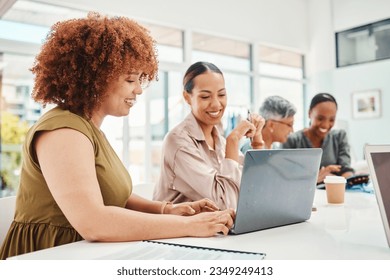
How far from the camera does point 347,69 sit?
218 inches

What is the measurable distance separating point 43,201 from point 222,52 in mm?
4482

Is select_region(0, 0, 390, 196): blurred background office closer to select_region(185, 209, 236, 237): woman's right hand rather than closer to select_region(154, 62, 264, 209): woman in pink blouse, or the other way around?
select_region(154, 62, 264, 209): woman in pink blouse

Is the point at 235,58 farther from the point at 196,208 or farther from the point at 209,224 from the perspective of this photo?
the point at 209,224

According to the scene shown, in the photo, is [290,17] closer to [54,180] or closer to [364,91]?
[364,91]

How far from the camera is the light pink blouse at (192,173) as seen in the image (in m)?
1.27

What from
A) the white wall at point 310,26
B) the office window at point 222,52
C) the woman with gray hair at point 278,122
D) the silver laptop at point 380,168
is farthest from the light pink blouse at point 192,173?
the office window at point 222,52

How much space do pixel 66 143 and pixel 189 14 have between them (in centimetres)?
406

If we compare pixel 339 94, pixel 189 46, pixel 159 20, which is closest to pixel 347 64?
pixel 339 94

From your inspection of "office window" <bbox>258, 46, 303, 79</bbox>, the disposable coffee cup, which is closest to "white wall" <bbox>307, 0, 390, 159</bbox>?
"office window" <bbox>258, 46, 303, 79</bbox>

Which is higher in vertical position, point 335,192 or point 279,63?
point 279,63

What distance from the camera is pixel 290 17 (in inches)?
228

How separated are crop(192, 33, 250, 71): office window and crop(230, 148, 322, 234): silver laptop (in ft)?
13.0

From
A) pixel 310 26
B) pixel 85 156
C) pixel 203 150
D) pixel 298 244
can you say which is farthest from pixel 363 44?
pixel 85 156

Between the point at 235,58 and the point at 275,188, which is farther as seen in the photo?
the point at 235,58
